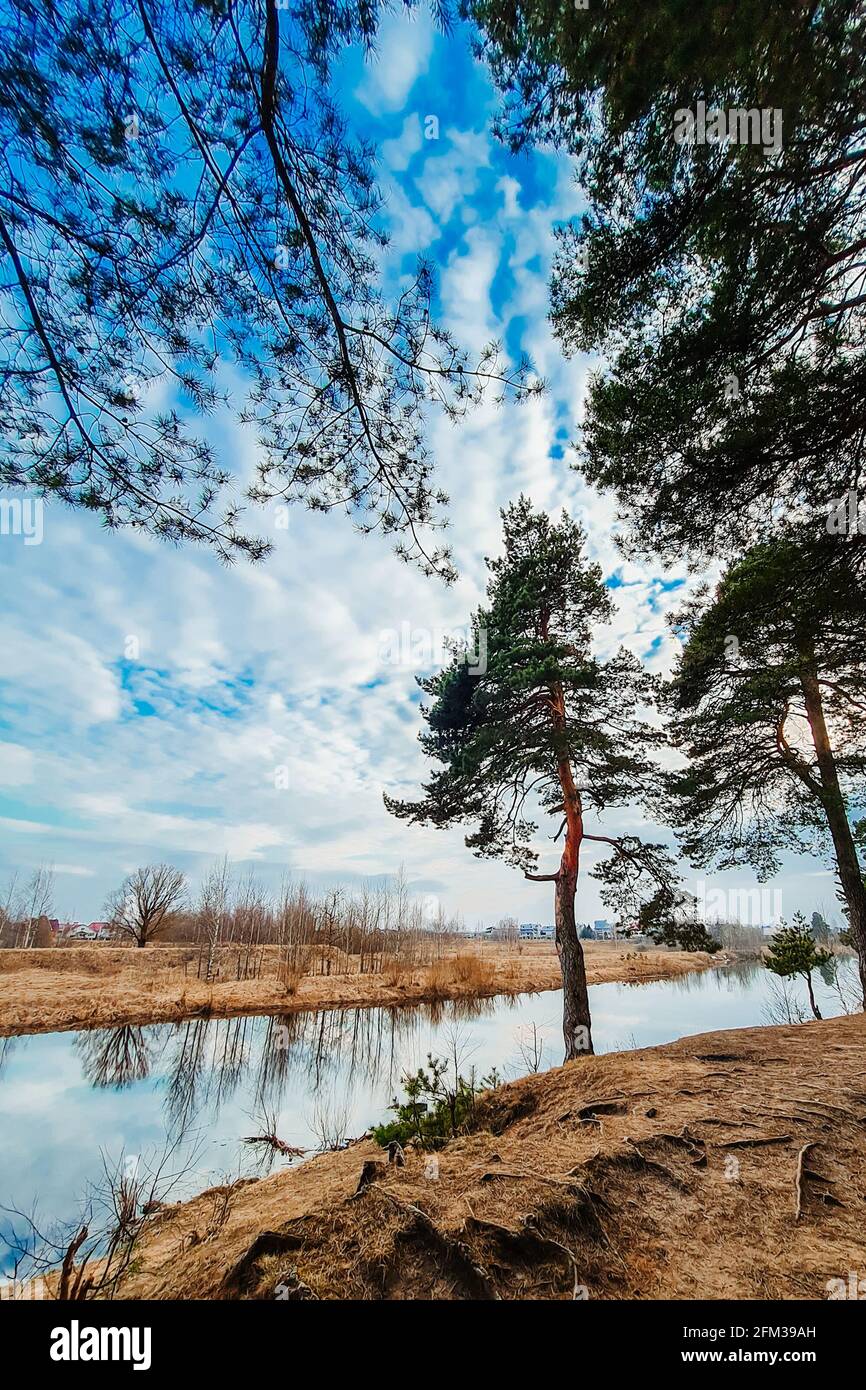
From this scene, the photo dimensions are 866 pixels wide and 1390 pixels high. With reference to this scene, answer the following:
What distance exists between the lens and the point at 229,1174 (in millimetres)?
5246

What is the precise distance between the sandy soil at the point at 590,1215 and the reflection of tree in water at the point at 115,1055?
7.49m

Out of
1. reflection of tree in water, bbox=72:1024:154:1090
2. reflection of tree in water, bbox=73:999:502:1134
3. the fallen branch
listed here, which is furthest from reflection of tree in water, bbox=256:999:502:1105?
the fallen branch

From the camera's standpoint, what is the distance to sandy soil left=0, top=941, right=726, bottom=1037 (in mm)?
15492

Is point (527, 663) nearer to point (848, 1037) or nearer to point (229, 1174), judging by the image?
point (848, 1037)

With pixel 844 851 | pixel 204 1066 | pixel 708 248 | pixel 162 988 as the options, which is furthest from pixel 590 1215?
pixel 162 988

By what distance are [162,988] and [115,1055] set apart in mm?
8468

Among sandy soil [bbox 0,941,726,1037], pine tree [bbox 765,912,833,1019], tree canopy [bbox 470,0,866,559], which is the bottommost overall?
sandy soil [bbox 0,941,726,1037]

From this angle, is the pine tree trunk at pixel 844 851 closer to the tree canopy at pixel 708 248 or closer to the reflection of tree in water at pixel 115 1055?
the tree canopy at pixel 708 248

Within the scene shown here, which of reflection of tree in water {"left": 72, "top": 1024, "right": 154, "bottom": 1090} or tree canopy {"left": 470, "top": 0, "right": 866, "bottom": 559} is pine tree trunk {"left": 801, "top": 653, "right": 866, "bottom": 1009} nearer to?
tree canopy {"left": 470, "top": 0, "right": 866, "bottom": 559}

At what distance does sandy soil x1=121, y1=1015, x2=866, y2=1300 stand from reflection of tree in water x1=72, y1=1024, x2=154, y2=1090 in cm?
749

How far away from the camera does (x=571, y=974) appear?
8211mm

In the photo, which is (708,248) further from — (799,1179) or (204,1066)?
(204,1066)
